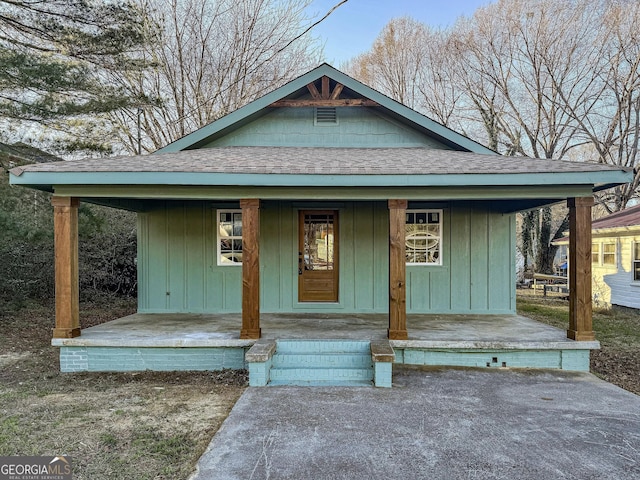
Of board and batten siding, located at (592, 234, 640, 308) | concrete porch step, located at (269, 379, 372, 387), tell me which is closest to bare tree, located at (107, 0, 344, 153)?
board and batten siding, located at (592, 234, 640, 308)

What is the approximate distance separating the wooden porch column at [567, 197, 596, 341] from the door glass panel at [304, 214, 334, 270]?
4.07m

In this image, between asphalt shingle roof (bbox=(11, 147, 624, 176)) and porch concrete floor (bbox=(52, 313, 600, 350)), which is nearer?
asphalt shingle roof (bbox=(11, 147, 624, 176))

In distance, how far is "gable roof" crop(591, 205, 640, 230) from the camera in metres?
11.8

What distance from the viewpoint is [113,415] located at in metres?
4.23

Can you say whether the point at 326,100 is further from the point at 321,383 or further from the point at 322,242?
the point at 321,383

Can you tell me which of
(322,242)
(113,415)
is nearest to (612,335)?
(322,242)

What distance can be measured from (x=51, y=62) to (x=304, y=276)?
7.11 meters

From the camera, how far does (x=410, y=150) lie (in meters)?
7.55

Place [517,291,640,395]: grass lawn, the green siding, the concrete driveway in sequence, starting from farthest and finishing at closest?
the green siding < [517,291,640,395]: grass lawn < the concrete driveway

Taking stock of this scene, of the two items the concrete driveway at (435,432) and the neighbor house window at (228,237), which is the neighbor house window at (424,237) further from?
the neighbor house window at (228,237)

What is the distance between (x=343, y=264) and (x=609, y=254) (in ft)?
32.7

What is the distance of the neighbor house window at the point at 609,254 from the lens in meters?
12.8

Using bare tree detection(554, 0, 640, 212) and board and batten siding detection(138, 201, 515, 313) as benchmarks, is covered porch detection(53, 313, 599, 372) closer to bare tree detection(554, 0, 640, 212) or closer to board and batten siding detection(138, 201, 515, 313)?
board and batten siding detection(138, 201, 515, 313)

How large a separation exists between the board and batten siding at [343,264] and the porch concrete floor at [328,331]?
1.22 feet
